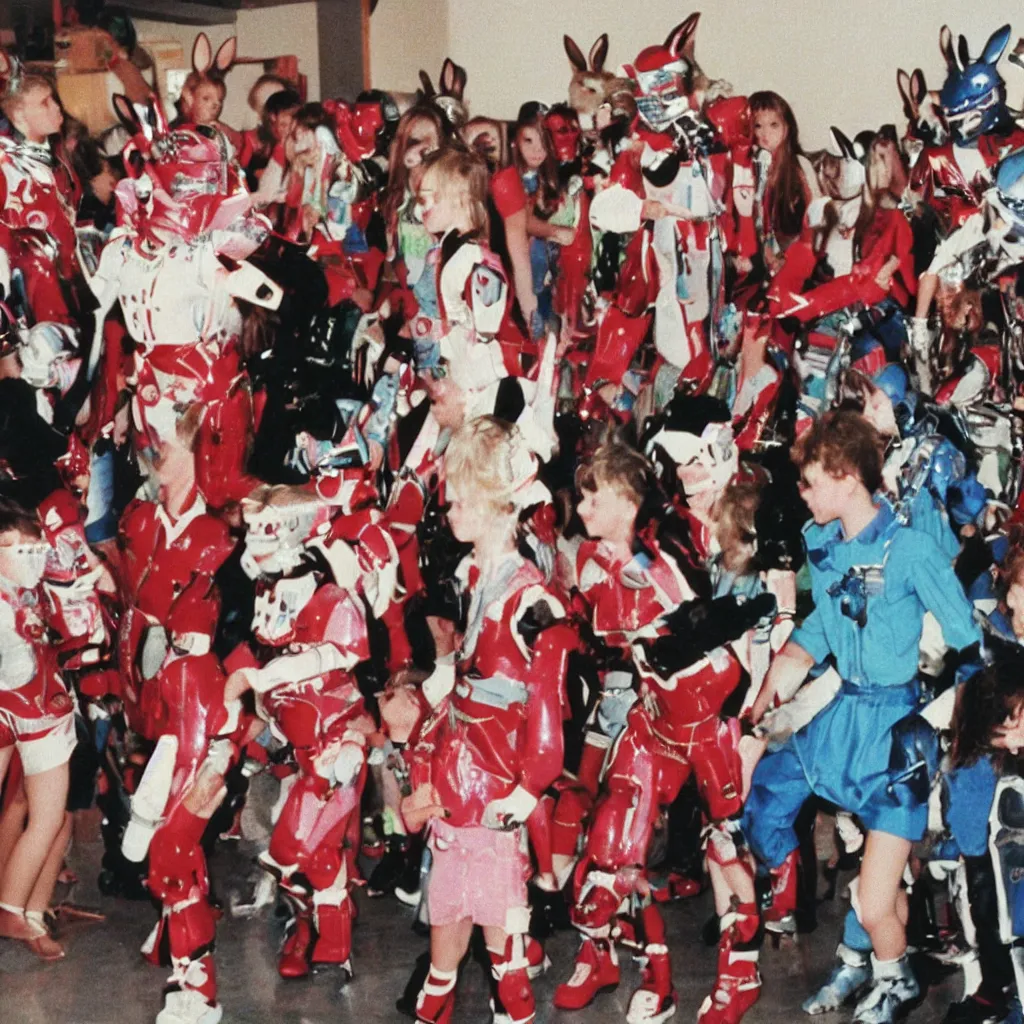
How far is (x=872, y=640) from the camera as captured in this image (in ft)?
10.0

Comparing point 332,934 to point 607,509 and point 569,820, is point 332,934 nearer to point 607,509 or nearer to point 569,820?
point 569,820

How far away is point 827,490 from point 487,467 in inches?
23.7

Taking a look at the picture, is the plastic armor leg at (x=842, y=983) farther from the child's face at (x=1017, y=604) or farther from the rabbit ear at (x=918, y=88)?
the rabbit ear at (x=918, y=88)

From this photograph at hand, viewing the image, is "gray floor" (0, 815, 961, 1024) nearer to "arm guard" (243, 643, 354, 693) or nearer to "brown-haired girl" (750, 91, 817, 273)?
"arm guard" (243, 643, 354, 693)

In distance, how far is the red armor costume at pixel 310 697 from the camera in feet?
10.8

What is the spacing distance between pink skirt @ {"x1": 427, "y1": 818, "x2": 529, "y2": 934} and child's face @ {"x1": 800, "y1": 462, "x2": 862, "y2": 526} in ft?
2.62

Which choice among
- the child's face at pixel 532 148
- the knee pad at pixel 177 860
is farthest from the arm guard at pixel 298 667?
the child's face at pixel 532 148

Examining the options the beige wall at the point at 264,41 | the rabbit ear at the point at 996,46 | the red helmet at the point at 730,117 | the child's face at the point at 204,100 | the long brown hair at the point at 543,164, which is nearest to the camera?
the rabbit ear at the point at 996,46

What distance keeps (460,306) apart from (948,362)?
3.85ft

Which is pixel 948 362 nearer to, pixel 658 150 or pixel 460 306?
pixel 658 150

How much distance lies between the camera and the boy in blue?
3023mm

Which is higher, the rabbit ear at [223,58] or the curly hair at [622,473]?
the rabbit ear at [223,58]

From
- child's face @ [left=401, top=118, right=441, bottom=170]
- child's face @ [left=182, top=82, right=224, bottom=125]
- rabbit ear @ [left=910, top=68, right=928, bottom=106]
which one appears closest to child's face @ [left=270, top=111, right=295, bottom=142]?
child's face @ [left=182, top=82, right=224, bottom=125]

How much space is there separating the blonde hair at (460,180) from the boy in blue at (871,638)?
2.99 feet
